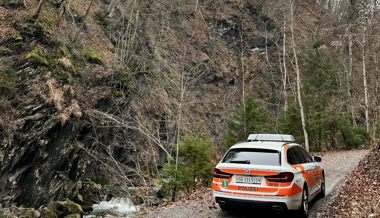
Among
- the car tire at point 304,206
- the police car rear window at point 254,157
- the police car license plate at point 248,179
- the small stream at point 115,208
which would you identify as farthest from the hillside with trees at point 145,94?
the police car license plate at point 248,179

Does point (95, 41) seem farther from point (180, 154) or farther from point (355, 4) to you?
point (355, 4)

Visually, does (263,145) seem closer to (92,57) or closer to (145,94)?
(92,57)

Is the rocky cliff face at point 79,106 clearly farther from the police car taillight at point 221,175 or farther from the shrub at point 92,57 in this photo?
the police car taillight at point 221,175

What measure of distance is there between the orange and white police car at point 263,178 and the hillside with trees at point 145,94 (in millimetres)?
5500

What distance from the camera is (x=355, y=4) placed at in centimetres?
2941

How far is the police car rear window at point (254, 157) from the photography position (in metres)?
8.24

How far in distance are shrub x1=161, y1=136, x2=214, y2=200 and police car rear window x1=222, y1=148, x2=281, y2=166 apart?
532 cm

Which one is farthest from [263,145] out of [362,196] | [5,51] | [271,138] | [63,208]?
[5,51]

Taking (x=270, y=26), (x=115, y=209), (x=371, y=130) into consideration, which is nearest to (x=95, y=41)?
(x=115, y=209)

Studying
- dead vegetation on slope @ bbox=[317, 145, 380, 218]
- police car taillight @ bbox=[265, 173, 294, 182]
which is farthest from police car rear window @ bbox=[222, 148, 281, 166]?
dead vegetation on slope @ bbox=[317, 145, 380, 218]

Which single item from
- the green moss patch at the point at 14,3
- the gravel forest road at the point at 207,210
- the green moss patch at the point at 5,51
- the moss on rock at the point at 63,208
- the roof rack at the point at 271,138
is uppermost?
the green moss patch at the point at 14,3

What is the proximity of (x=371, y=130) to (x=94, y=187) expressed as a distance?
2364 centimetres

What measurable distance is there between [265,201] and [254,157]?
39.7 inches

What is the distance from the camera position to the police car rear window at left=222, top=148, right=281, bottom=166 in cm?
824
